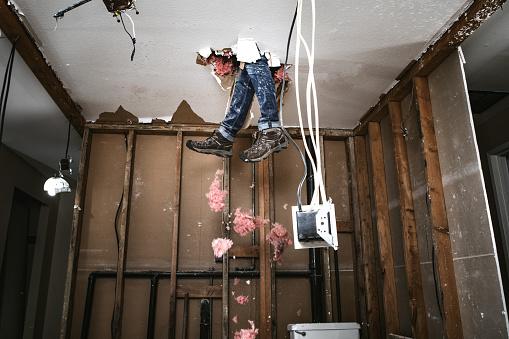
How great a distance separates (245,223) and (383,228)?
1050mm

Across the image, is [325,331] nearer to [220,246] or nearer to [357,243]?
[357,243]

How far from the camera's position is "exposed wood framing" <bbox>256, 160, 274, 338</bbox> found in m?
2.90

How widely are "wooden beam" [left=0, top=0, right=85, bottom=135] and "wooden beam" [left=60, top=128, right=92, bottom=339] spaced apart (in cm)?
27

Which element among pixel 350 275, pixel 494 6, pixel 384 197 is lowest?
pixel 350 275

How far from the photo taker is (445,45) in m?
2.15

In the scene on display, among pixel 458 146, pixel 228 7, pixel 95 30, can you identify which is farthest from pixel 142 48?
pixel 458 146

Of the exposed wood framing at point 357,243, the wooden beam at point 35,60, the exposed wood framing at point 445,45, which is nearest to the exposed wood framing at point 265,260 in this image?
the exposed wood framing at point 357,243

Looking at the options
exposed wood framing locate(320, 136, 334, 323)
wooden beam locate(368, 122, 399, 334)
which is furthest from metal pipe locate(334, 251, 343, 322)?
wooden beam locate(368, 122, 399, 334)

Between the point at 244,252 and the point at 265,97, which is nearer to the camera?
the point at 265,97

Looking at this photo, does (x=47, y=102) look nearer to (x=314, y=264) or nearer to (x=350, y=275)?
(x=314, y=264)

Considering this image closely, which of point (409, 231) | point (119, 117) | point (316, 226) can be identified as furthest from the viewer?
point (119, 117)

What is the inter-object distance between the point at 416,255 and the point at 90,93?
8.10 ft

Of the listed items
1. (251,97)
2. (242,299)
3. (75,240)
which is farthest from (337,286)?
(75,240)

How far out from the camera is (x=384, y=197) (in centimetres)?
298
